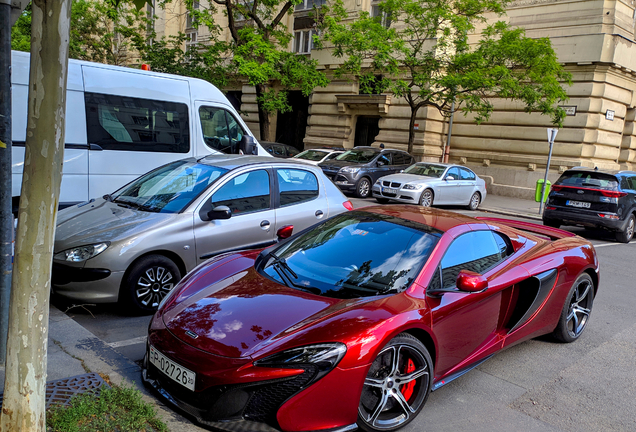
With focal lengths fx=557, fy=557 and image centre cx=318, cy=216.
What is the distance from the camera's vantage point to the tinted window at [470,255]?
13.0 ft

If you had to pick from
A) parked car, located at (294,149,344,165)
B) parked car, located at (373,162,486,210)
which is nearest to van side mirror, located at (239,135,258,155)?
parked car, located at (373,162,486,210)

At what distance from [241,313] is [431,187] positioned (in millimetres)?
13653

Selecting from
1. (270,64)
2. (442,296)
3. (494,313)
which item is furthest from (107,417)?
(270,64)

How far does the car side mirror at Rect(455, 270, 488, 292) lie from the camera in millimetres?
3637

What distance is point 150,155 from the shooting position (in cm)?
888

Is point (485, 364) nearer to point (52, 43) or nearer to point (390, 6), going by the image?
point (52, 43)

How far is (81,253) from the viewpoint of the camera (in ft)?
16.6

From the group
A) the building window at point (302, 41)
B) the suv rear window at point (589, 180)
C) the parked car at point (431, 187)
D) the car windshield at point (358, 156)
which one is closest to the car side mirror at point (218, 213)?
the suv rear window at point (589, 180)

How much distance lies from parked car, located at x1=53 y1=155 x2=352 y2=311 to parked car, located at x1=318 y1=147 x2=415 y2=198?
10911 mm

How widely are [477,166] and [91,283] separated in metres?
21.7

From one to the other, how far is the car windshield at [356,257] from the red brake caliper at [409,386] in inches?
18.7

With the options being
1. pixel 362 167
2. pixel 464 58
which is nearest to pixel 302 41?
pixel 464 58

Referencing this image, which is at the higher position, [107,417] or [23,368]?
[23,368]

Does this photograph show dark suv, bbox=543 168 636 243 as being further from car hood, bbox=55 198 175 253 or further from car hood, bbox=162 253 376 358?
car hood, bbox=162 253 376 358
